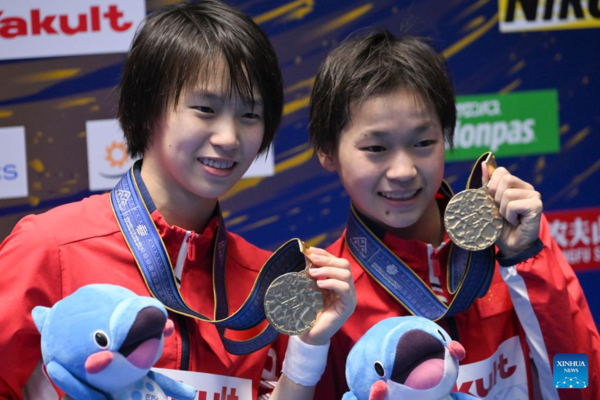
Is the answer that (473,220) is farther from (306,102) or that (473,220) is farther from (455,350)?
(306,102)

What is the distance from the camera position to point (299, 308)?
141 centimetres

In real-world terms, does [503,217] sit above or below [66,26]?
below

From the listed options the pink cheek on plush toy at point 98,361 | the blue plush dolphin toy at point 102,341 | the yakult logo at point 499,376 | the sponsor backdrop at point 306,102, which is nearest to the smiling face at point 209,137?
the blue plush dolphin toy at point 102,341

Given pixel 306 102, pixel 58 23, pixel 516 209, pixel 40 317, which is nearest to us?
pixel 40 317

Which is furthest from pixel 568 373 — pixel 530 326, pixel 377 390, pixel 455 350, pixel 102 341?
pixel 102 341

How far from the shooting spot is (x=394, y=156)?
165 cm

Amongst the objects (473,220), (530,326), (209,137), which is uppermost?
(209,137)

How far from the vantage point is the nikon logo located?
8.96ft

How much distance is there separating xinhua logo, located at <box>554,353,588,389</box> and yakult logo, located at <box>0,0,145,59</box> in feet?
5.64

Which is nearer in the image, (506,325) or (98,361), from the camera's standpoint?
(98,361)

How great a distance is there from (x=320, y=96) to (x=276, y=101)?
15 centimetres

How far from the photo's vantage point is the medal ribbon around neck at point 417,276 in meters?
1.62

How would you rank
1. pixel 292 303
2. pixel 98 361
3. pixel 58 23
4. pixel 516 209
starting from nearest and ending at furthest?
pixel 98 361, pixel 292 303, pixel 516 209, pixel 58 23

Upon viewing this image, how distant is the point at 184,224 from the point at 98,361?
593mm
